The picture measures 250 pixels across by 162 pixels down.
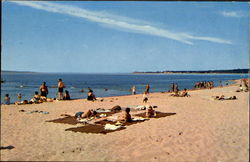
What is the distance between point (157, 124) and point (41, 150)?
5045 mm

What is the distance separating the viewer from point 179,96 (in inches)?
977

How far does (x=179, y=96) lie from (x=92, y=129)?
15.9 metres

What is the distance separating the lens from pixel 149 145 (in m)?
7.98

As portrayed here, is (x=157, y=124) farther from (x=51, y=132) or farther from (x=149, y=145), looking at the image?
(x=51, y=132)

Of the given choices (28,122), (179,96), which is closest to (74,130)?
(28,122)

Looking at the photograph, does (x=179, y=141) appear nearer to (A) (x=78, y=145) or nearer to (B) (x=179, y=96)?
(A) (x=78, y=145)

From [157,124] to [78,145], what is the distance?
4031 millimetres

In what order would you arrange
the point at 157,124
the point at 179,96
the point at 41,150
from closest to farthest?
1. the point at 41,150
2. the point at 157,124
3. the point at 179,96

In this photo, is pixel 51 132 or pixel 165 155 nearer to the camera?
pixel 165 155

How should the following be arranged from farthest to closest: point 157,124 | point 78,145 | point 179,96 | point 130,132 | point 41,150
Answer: point 179,96 → point 157,124 → point 130,132 → point 78,145 → point 41,150

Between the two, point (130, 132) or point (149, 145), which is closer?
point (149, 145)

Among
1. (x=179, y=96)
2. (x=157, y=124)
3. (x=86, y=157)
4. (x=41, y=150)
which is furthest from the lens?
(x=179, y=96)

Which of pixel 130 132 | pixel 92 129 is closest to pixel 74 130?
pixel 92 129

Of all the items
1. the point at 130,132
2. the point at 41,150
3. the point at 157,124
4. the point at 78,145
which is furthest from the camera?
the point at 157,124
